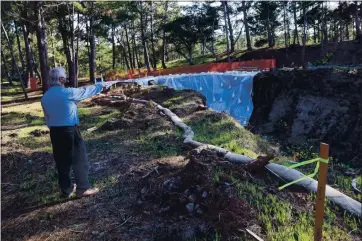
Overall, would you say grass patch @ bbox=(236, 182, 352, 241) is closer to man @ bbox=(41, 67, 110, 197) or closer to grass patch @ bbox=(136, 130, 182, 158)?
man @ bbox=(41, 67, 110, 197)

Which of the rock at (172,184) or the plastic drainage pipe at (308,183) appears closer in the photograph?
the plastic drainage pipe at (308,183)

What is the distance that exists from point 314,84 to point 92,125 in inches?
315

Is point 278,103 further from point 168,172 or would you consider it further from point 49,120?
point 49,120

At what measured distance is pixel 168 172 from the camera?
469cm

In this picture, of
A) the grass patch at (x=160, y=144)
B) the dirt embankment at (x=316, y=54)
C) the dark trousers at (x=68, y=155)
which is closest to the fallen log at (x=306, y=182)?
the grass patch at (x=160, y=144)

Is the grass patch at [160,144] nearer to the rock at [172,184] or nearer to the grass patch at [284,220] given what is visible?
the rock at [172,184]

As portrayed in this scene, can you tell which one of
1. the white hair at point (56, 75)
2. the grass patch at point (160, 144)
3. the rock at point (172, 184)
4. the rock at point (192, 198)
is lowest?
the rock at point (192, 198)

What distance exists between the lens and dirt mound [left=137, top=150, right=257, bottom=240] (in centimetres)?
333

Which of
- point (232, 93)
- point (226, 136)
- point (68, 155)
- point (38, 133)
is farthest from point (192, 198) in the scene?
point (232, 93)

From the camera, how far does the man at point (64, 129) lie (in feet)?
13.9

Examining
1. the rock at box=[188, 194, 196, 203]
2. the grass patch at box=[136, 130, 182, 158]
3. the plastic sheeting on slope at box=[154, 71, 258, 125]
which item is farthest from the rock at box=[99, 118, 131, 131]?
the plastic sheeting on slope at box=[154, 71, 258, 125]

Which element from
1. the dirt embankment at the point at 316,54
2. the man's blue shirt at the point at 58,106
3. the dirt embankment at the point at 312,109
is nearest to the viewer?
the man's blue shirt at the point at 58,106

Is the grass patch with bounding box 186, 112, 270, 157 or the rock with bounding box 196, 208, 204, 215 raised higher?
the grass patch with bounding box 186, 112, 270, 157

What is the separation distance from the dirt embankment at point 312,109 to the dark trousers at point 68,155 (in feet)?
23.9
